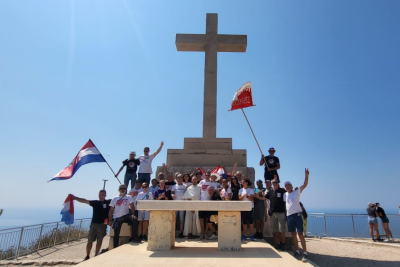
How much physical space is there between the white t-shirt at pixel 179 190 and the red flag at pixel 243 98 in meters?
3.64

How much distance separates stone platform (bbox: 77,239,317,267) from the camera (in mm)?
4219

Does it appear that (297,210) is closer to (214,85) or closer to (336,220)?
(214,85)

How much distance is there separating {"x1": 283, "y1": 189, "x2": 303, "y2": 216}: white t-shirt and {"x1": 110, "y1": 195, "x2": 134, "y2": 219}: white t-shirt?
3.93 metres

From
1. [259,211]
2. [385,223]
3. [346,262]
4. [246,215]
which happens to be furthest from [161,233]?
[385,223]

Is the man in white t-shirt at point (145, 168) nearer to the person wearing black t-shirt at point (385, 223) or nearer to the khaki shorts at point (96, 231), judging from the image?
the khaki shorts at point (96, 231)

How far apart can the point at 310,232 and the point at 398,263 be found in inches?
315

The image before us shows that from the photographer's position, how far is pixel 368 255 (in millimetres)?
9383

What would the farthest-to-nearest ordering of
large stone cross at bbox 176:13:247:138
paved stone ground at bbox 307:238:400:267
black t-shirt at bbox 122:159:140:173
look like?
1. large stone cross at bbox 176:13:247:138
2. black t-shirt at bbox 122:159:140:173
3. paved stone ground at bbox 307:238:400:267

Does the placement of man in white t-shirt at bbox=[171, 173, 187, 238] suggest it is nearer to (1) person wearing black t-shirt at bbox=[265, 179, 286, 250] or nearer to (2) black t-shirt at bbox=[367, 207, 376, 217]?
(1) person wearing black t-shirt at bbox=[265, 179, 286, 250]

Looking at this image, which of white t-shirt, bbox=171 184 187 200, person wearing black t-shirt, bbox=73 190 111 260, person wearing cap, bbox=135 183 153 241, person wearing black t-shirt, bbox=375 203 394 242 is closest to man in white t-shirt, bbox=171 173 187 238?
white t-shirt, bbox=171 184 187 200

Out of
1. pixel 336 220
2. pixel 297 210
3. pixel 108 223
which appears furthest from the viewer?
pixel 336 220

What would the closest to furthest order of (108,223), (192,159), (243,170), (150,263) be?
(150,263) → (108,223) → (243,170) → (192,159)

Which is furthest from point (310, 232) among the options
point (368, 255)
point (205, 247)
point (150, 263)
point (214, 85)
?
point (150, 263)

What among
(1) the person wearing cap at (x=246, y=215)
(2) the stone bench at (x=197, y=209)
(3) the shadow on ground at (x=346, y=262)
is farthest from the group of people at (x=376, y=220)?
(2) the stone bench at (x=197, y=209)
